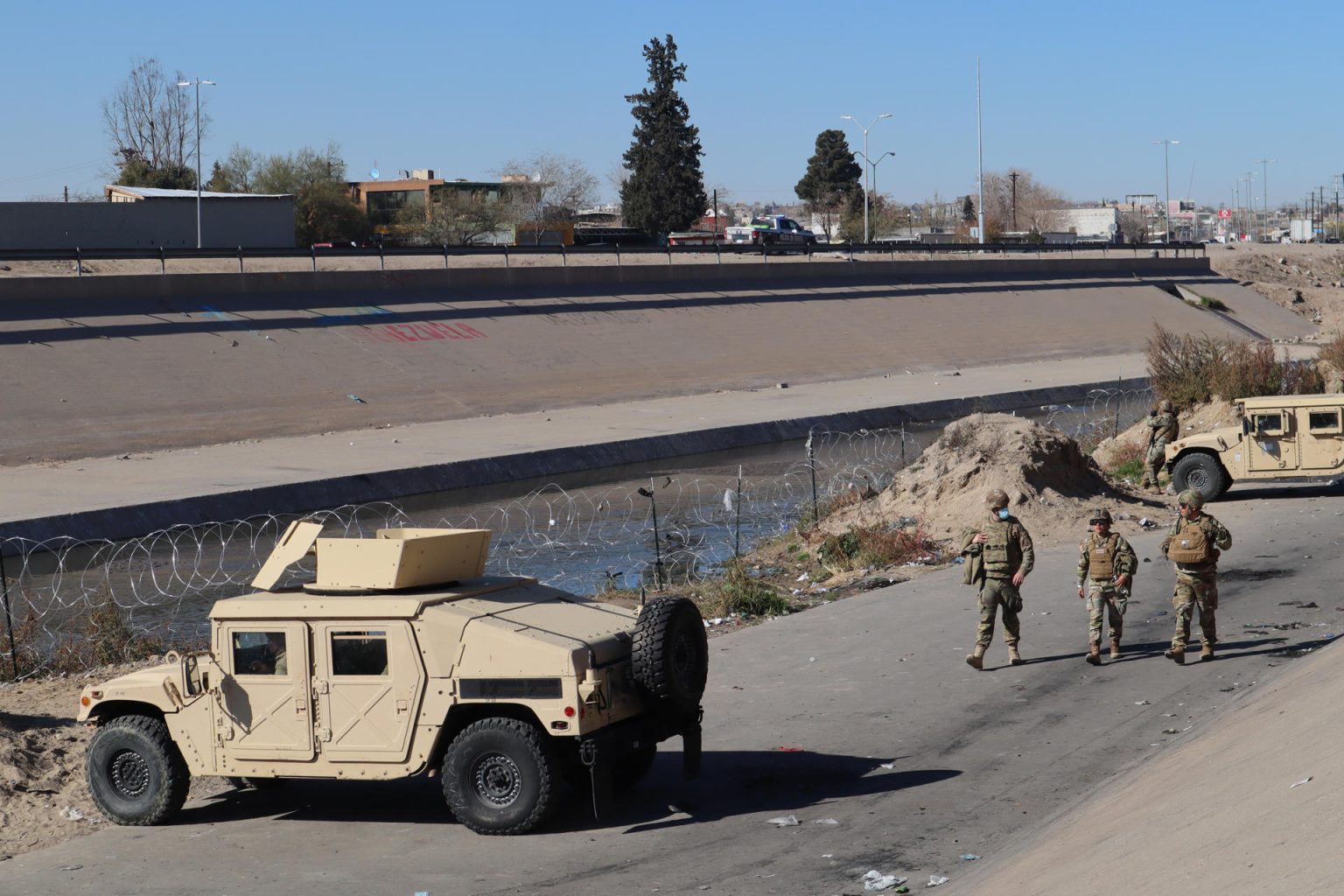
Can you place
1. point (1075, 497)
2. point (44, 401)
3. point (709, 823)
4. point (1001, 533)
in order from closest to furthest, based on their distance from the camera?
1. point (709, 823)
2. point (1001, 533)
3. point (1075, 497)
4. point (44, 401)

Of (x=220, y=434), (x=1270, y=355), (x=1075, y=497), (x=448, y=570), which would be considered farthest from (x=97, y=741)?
(x=1270, y=355)

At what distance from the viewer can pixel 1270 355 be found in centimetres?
2984

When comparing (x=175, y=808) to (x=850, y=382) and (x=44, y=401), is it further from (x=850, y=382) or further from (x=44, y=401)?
(x=850, y=382)

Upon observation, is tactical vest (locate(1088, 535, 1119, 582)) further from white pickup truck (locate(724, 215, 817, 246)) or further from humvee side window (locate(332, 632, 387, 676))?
white pickup truck (locate(724, 215, 817, 246))

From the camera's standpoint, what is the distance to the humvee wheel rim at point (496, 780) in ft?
30.5

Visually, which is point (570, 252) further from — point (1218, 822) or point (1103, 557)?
point (1218, 822)

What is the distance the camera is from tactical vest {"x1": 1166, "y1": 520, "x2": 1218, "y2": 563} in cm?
1324

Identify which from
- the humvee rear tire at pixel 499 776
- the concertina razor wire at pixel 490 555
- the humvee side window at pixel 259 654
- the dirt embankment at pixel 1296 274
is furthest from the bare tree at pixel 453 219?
the humvee rear tire at pixel 499 776

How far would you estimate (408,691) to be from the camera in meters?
9.35

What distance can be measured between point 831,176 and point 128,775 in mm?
127428

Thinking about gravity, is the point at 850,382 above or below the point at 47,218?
below

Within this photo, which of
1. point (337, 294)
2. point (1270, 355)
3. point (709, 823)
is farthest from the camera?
point (337, 294)

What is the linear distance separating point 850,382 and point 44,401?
24.4 metres

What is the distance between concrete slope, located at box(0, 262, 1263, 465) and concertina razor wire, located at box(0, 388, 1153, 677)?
8920 mm
